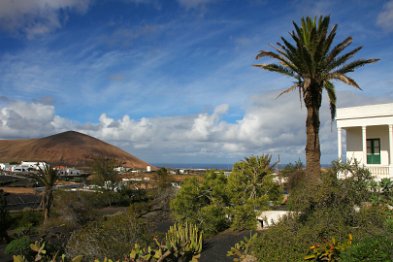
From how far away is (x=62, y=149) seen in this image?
4161 inches

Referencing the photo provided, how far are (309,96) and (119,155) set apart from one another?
9791 cm

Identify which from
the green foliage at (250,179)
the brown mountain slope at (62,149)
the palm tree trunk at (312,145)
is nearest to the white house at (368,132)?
the palm tree trunk at (312,145)

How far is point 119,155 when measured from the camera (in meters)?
112

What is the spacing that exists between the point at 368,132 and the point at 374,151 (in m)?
1.29

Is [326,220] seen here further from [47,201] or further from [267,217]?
[47,201]

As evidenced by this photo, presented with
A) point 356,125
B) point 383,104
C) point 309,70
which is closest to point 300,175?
point 356,125

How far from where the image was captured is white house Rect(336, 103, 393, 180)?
22723mm

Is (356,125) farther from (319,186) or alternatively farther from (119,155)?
(119,155)

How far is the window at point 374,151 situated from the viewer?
24.4 metres

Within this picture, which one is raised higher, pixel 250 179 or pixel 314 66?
pixel 314 66

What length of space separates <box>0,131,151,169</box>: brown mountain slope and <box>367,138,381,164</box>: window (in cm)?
7566

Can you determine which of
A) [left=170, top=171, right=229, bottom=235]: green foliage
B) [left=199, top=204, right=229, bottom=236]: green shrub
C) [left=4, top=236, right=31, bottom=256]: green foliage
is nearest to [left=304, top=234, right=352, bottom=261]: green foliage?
[left=199, top=204, right=229, bottom=236]: green shrub

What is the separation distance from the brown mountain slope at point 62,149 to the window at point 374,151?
248ft

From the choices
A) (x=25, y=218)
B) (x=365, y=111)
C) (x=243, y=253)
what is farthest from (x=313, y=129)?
(x=25, y=218)
